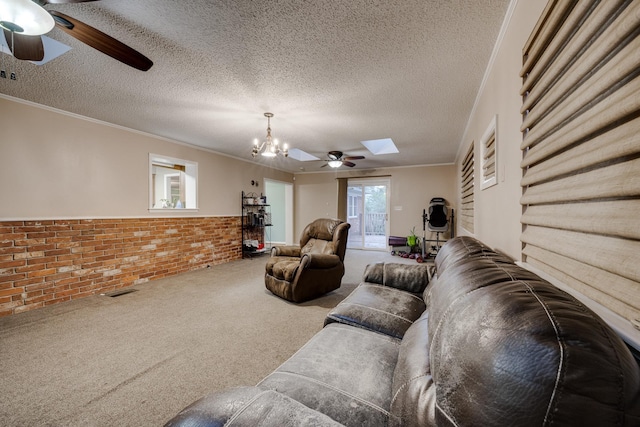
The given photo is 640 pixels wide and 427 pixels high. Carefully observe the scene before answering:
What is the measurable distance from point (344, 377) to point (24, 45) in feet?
8.71

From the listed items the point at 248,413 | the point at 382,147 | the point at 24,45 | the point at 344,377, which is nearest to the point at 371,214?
the point at 382,147

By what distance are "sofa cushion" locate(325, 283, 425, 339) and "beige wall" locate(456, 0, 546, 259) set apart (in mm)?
706

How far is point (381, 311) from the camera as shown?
5.23 feet

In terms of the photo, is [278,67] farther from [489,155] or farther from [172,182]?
[172,182]

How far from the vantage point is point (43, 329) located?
2.41 metres

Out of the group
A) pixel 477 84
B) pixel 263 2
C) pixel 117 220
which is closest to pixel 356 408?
pixel 263 2

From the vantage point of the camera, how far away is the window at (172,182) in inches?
177

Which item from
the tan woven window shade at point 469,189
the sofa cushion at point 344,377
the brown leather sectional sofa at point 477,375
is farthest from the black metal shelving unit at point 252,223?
the brown leather sectional sofa at point 477,375

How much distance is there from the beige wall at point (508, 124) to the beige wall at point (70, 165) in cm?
393

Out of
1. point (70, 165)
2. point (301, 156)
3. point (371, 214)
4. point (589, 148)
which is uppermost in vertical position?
point (301, 156)

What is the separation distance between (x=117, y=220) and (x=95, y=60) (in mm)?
2387

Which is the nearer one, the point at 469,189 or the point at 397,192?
the point at 469,189

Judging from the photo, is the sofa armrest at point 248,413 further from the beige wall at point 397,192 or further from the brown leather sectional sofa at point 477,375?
the beige wall at point 397,192

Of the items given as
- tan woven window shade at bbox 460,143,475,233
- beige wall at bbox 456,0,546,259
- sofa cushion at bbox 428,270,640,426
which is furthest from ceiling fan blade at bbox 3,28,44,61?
tan woven window shade at bbox 460,143,475,233
